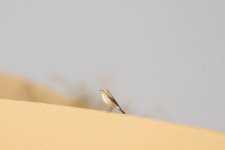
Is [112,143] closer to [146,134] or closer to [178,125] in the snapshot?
[146,134]

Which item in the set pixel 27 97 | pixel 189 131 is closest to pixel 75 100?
pixel 27 97

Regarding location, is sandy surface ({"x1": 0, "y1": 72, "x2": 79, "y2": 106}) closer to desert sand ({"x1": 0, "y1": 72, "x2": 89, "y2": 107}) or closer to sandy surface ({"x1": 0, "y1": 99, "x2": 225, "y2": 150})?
desert sand ({"x1": 0, "y1": 72, "x2": 89, "y2": 107})

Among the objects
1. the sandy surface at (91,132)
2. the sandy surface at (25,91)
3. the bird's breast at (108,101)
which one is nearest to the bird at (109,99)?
the bird's breast at (108,101)

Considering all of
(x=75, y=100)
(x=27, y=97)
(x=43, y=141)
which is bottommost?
(x=43, y=141)

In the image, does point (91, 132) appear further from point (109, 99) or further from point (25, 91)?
point (25, 91)

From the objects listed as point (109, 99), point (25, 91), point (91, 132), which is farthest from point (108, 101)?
point (25, 91)

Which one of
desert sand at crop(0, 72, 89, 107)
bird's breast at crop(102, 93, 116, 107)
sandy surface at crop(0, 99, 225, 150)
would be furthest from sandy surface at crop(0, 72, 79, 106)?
sandy surface at crop(0, 99, 225, 150)

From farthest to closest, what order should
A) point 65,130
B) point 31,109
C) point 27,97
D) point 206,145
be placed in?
1. point 27,97
2. point 31,109
3. point 65,130
4. point 206,145

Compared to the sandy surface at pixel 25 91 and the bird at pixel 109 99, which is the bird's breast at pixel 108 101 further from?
the sandy surface at pixel 25 91

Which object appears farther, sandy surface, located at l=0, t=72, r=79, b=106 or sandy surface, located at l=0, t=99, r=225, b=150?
sandy surface, located at l=0, t=72, r=79, b=106
